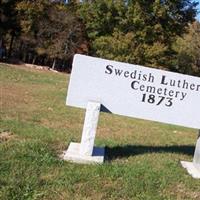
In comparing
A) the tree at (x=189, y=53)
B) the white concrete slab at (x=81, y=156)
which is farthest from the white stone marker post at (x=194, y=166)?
the tree at (x=189, y=53)

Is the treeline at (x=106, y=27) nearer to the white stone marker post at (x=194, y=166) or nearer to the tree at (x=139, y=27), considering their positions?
the tree at (x=139, y=27)

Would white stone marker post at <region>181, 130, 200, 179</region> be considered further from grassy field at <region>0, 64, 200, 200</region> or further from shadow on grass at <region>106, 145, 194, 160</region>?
shadow on grass at <region>106, 145, 194, 160</region>

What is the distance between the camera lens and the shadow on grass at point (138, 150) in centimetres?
757

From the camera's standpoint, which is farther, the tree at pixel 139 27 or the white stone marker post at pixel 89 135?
the tree at pixel 139 27

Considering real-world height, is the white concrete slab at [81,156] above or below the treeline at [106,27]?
below

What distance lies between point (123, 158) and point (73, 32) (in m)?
42.3

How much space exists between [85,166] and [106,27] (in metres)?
42.8

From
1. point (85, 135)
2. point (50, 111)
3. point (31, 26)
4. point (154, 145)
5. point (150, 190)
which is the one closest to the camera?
point (150, 190)

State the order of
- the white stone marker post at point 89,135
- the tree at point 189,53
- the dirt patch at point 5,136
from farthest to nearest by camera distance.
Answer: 1. the tree at point 189,53
2. the dirt patch at point 5,136
3. the white stone marker post at point 89,135

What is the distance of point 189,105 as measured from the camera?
24.6ft

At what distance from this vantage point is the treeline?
148 feet

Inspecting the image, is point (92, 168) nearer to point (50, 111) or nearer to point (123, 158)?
point (123, 158)

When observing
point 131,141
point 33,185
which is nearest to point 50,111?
point 131,141

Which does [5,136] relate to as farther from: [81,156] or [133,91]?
[133,91]
